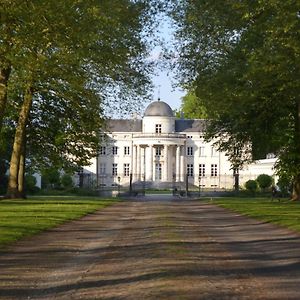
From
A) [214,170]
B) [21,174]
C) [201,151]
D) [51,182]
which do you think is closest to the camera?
[21,174]

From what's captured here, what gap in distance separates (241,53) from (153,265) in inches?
686

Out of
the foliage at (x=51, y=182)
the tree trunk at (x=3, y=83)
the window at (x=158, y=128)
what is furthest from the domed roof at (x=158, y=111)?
the tree trunk at (x=3, y=83)

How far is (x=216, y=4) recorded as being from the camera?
29172 millimetres

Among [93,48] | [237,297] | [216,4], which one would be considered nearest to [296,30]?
[216,4]

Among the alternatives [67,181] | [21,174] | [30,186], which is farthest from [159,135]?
[21,174]

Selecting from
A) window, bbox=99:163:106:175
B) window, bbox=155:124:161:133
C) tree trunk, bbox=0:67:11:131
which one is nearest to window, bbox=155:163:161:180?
window, bbox=155:124:161:133

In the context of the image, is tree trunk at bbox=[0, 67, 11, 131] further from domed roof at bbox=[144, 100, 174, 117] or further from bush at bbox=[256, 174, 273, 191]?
domed roof at bbox=[144, 100, 174, 117]

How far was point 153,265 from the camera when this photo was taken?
44.9 ft

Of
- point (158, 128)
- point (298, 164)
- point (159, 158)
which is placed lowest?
point (298, 164)

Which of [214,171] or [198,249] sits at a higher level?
[214,171]

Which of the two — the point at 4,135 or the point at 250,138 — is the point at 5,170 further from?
the point at 250,138

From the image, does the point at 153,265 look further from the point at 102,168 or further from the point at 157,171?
the point at 102,168

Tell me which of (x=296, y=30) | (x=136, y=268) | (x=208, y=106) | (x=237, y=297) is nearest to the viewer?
(x=237, y=297)

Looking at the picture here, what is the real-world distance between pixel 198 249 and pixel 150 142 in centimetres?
10773
